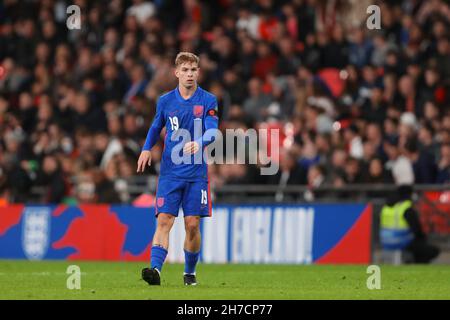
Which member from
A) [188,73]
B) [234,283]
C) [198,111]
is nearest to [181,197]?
[198,111]

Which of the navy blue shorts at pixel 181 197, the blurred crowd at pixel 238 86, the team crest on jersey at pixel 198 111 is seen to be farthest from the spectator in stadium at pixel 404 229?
the team crest on jersey at pixel 198 111

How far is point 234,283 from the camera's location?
1392 centimetres

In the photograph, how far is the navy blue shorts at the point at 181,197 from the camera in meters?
12.9

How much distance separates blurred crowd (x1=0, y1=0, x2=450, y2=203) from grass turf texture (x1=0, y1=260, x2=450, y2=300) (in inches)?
→ 144

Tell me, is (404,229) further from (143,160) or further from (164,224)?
(143,160)

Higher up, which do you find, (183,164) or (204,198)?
(183,164)

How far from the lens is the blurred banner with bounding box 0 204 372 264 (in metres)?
20.5

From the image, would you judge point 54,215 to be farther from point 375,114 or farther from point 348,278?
point 348,278

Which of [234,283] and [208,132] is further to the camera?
[234,283]

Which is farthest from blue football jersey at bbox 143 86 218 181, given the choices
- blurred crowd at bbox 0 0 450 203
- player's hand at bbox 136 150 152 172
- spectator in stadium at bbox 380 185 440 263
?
blurred crowd at bbox 0 0 450 203

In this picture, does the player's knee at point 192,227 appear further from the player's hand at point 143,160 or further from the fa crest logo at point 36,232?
the fa crest logo at point 36,232

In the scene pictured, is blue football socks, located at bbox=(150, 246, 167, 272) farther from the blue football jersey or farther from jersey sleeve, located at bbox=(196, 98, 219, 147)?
jersey sleeve, located at bbox=(196, 98, 219, 147)

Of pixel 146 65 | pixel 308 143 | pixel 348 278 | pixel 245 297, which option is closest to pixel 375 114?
pixel 308 143

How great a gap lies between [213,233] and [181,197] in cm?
806
